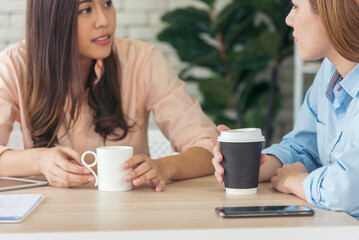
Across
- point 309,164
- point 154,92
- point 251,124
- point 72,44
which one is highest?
point 72,44

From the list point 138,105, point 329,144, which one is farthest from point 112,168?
point 138,105

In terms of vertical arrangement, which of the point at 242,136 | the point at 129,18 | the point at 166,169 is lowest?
the point at 166,169

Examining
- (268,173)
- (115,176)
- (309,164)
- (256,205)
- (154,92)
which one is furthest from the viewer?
(154,92)

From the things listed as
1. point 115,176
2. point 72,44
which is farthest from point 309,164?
point 72,44

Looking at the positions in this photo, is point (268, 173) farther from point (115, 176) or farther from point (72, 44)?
point (72, 44)

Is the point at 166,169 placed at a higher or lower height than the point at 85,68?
lower

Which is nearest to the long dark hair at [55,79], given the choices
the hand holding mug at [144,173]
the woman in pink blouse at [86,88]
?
the woman in pink blouse at [86,88]

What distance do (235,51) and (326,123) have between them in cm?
219

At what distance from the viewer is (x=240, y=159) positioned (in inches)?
44.3

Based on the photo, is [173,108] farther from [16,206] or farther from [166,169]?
[16,206]

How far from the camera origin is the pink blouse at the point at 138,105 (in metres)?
1.65

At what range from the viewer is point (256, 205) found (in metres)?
1.05

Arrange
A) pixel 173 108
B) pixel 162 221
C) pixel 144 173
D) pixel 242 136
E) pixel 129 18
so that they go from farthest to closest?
pixel 129 18, pixel 173 108, pixel 144 173, pixel 242 136, pixel 162 221

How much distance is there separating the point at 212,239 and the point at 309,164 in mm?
646
